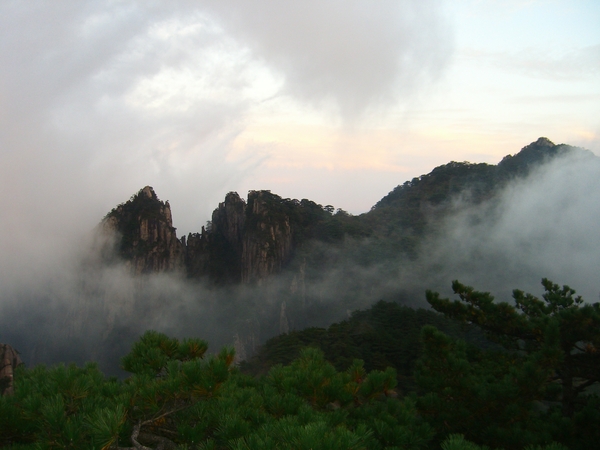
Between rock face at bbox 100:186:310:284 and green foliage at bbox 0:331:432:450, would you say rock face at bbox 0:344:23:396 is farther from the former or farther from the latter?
rock face at bbox 100:186:310:284

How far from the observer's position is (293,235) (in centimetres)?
6328

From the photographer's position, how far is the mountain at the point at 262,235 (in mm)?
57062

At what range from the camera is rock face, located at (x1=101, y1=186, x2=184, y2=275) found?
55688 millimetres

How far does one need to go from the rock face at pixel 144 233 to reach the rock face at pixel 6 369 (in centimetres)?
5229

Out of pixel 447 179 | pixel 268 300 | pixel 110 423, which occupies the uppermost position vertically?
pixel 447 179

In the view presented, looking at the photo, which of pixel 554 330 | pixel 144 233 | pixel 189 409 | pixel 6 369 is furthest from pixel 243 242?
pixel 189 409

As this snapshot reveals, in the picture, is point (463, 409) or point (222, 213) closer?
point (463, 409)

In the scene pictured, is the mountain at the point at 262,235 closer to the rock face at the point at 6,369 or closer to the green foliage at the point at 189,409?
the green foliage at the point at 189,409

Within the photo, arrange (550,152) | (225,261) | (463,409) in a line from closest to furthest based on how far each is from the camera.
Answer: (463,409) < (225,261) < (550,152)

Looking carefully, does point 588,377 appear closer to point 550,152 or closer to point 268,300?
point 268,300

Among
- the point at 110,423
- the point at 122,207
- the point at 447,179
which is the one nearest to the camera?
the point at 110,423

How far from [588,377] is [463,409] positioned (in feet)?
9.10

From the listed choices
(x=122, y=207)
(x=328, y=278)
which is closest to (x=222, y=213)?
(x=122, y=207)

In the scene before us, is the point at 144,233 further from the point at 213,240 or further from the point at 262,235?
the point at 262,235
